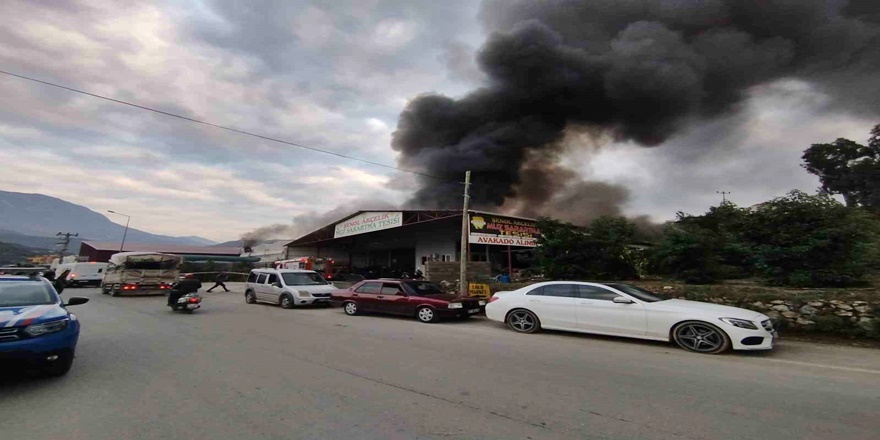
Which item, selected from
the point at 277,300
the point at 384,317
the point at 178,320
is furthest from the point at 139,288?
the point at 384,317

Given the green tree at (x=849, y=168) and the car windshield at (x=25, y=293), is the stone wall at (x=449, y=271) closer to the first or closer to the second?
the car windshield at (x=25, y=293)

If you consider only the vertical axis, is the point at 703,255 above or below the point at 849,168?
below

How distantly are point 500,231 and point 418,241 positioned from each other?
1230 cm

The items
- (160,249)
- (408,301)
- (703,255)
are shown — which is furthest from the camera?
(160,249)

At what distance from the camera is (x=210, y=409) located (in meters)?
3.97

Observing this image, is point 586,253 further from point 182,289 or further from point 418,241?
point 418,241

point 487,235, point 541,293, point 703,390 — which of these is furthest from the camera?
point 487,235

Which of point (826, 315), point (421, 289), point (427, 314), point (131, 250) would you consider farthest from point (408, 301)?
point (131, 250)

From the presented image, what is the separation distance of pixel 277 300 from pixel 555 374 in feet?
39.5

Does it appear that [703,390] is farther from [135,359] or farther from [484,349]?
[135,359]

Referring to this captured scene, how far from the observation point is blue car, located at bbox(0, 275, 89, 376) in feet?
14.4

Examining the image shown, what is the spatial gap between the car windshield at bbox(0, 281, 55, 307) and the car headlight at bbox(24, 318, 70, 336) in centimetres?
86

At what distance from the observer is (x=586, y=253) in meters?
14.5

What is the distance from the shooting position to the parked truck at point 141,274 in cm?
1847
